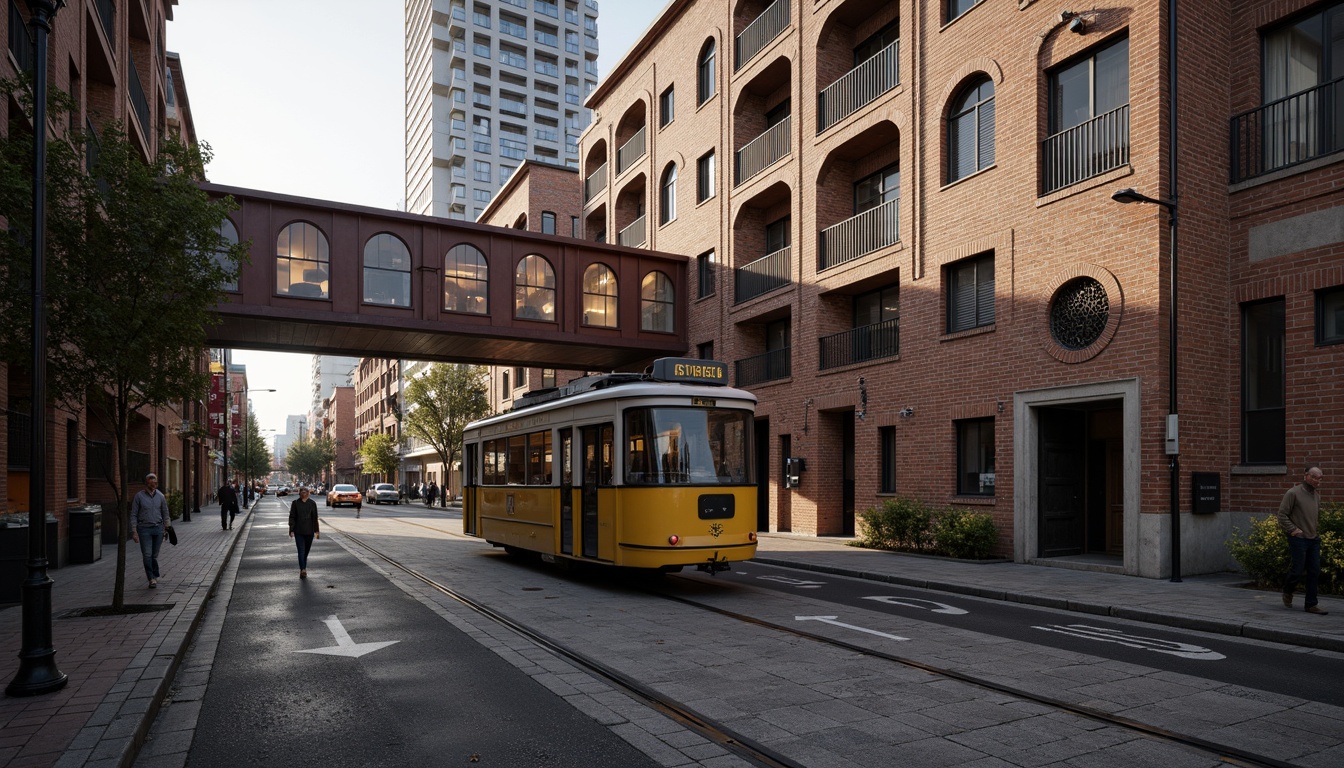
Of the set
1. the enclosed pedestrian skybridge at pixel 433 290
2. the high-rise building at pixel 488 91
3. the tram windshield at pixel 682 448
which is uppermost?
the high-rise building at pixel 488 91

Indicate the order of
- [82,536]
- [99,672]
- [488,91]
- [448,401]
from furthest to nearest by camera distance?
[488,91] < [448,401] < [82,536] < [99,672]

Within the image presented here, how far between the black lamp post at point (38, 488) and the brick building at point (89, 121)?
44 cm

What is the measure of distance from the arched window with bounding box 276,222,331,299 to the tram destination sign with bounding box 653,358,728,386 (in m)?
14.6

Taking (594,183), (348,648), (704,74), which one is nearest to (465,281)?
(704,74)

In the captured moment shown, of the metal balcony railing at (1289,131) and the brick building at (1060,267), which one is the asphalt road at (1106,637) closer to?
the brick building at (1060,267)

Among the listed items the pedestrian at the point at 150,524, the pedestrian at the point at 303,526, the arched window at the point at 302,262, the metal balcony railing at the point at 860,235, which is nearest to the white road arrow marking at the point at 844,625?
the pedestrian at the point at 303,526

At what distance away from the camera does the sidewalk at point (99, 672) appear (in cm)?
538

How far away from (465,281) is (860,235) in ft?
39.4

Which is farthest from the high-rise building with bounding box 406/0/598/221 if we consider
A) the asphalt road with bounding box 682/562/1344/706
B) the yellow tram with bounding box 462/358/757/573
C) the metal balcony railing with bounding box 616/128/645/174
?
the asphalt road with bounding box 682/562/1344/706

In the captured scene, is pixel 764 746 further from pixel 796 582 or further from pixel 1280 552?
pixel 1280 552

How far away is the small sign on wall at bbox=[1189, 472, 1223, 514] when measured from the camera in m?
14.1

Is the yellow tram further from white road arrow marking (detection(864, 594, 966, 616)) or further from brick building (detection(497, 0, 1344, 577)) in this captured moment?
brick building (detection(497, 0, 1344, 577))

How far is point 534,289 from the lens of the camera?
90.1 ft

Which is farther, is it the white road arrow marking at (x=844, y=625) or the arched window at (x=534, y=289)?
the arched window at (x=534, y=289)
